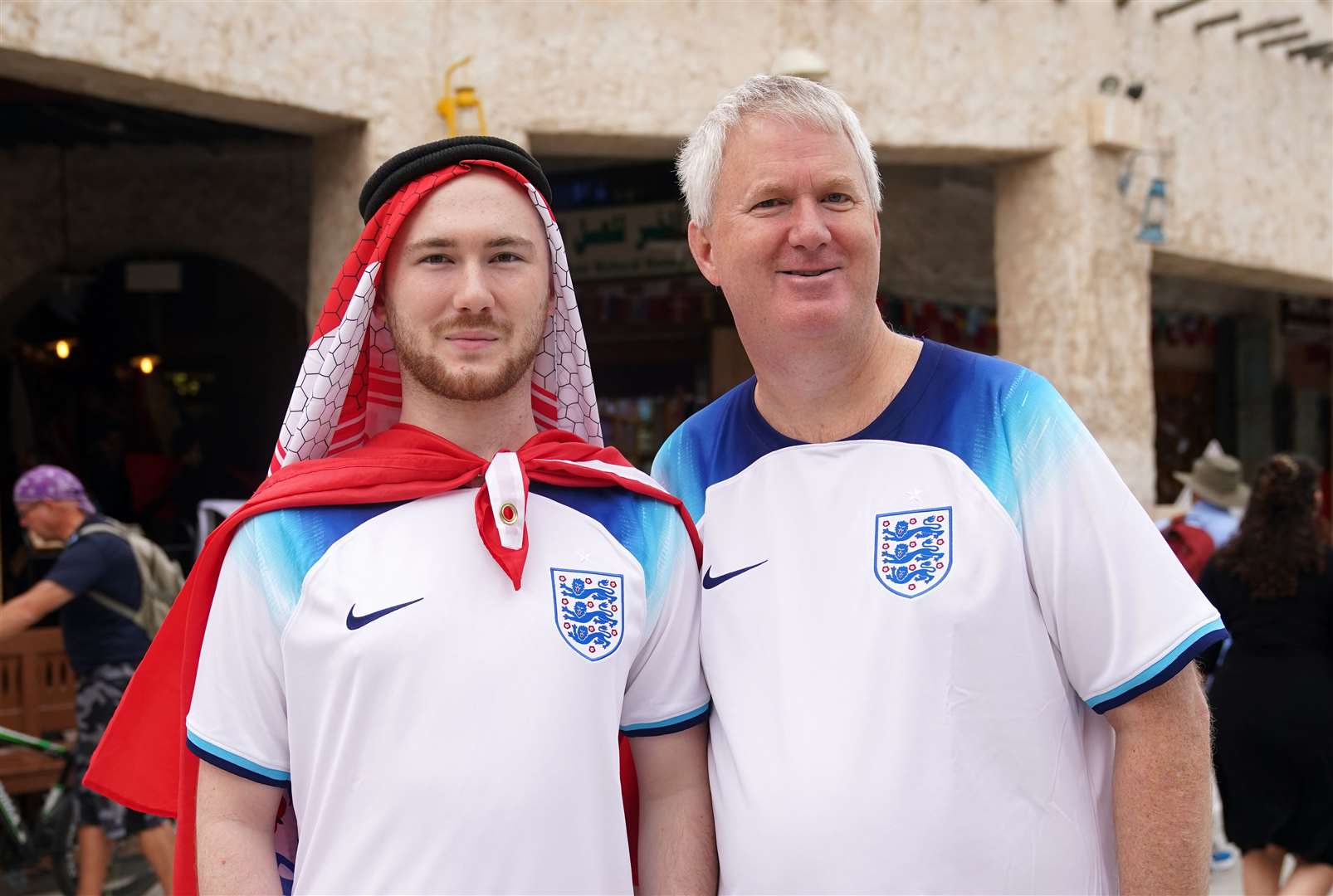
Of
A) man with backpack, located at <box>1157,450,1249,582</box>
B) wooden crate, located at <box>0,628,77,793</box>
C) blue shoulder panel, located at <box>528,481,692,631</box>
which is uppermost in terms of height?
blue shoulder panel, located at <box>528,481,692,631</box>

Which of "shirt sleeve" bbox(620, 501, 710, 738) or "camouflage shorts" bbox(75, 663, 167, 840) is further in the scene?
"camouflage shorts" bbox(75, 663, 167, 840)

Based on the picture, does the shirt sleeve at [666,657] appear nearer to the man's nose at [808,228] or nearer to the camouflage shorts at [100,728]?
the man's nose at [808,228]

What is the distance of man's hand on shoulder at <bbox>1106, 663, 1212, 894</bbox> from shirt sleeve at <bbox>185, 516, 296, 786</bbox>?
1.24 metres

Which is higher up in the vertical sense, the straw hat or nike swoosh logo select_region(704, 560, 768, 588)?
nike swoosh logo select_region(704, 560, 768, 588)

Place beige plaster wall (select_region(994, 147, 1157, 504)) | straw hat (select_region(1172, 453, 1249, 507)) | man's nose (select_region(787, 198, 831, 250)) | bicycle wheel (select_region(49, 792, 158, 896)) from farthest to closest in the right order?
1. beige plaster wall (select_region(994, 147, 1157, 504))
2. straw hat (select_region(1172, 453, 1249, 507))
3. bicycle wheel (select_region(49, 792, 158, 896))
4. man's nose (select_region(787, 198, 831, 250))

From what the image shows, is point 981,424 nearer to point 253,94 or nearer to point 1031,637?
point 1031,637

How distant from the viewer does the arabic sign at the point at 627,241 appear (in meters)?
9.91

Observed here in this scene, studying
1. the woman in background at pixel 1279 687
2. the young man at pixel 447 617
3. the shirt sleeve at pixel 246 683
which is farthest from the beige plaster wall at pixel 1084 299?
the shirt sleeve at pixel 246 683

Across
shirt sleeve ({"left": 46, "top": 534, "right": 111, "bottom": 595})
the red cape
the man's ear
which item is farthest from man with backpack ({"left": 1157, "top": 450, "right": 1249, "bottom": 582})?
the red cape

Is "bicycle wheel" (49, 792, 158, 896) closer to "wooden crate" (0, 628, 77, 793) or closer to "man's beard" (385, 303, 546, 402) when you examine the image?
"wooden crate" (0, 628, 77, 793)

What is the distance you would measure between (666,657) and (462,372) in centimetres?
55

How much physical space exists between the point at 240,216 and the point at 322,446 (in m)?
8.85

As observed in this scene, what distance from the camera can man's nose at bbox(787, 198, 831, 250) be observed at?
84.8 inches

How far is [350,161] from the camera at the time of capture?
6.70 meters
